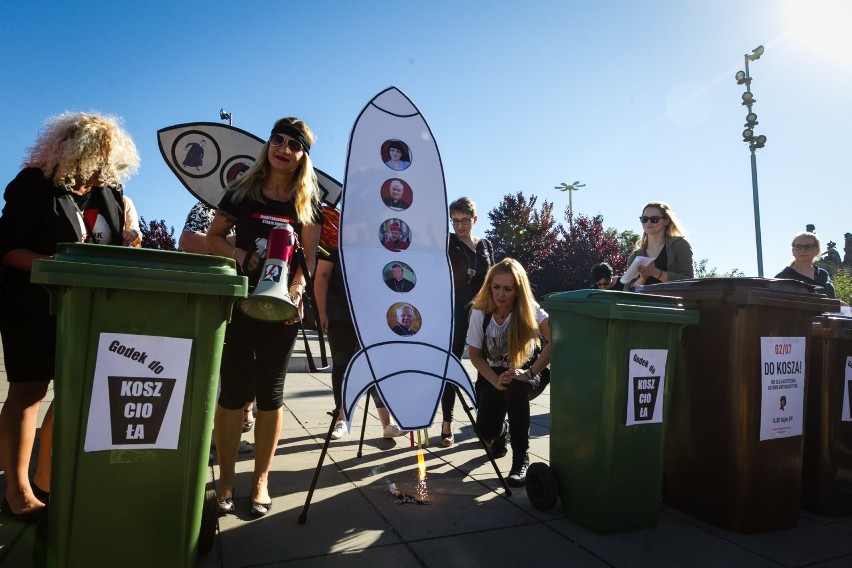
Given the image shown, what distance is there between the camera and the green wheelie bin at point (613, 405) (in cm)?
230

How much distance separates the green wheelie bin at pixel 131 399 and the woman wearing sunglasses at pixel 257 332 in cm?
60

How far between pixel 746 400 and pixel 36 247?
11.2 ft

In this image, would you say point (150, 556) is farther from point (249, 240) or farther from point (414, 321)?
point (414, 321)

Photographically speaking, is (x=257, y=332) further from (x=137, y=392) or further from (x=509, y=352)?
(x=509, y=352)

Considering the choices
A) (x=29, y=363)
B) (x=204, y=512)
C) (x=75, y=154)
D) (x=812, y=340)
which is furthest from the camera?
(x=812, y=340)

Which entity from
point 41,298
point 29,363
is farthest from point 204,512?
point 41,298

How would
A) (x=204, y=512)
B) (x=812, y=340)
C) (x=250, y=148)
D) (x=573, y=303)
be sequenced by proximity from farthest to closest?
(x=250, y=148) < (x=812, y=340) < (x=573, y=303) < (x=204, y=512)

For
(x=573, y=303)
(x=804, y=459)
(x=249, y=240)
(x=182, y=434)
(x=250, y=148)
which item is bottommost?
(x=804, y=459)

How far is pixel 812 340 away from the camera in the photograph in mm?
2756

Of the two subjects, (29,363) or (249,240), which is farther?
(249,240)

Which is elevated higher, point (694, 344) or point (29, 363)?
point (694, 344)

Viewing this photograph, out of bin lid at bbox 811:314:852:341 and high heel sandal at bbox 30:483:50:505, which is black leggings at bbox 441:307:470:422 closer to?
bin lid at bbox 811:314:852:341

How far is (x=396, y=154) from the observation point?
3.05 m

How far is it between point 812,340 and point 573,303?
147cm
